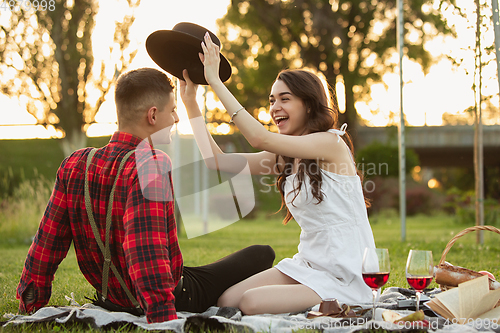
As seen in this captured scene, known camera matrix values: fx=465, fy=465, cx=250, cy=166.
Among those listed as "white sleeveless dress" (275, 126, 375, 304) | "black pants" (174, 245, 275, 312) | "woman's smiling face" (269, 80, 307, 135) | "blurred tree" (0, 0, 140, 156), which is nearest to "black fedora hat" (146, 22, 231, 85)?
"woman's smiling face" (269, 80, 307, 135)

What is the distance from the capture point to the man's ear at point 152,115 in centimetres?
202

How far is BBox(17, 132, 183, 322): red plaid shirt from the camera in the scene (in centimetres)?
178

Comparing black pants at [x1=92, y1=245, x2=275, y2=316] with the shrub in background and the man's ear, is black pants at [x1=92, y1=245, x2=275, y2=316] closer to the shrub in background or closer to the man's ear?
the man's ear

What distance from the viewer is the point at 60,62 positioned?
9.59 m

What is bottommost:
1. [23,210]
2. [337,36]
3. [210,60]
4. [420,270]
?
[23,210]

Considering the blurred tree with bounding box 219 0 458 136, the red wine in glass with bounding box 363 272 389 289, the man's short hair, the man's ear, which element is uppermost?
the blurred tree with bounding box 219 0 458 136

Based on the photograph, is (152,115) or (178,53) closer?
(152,115)

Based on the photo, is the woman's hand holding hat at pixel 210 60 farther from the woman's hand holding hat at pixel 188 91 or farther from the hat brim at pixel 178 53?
the woman's hand holding hat at pixel 188 91

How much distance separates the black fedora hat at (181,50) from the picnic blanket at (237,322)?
1.22 metres

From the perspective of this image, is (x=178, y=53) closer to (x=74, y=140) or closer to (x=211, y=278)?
(x=211, y=278)

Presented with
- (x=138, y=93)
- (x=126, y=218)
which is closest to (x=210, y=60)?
(x=138, y=93)

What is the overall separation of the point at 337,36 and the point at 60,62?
1076 centimetres

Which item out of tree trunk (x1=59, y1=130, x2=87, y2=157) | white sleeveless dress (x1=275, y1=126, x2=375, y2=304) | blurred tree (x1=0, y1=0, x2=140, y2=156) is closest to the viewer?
white sleeveless dress (x1=275, y1=126, x2=375, y2=304)

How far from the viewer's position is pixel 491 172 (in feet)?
25.6
